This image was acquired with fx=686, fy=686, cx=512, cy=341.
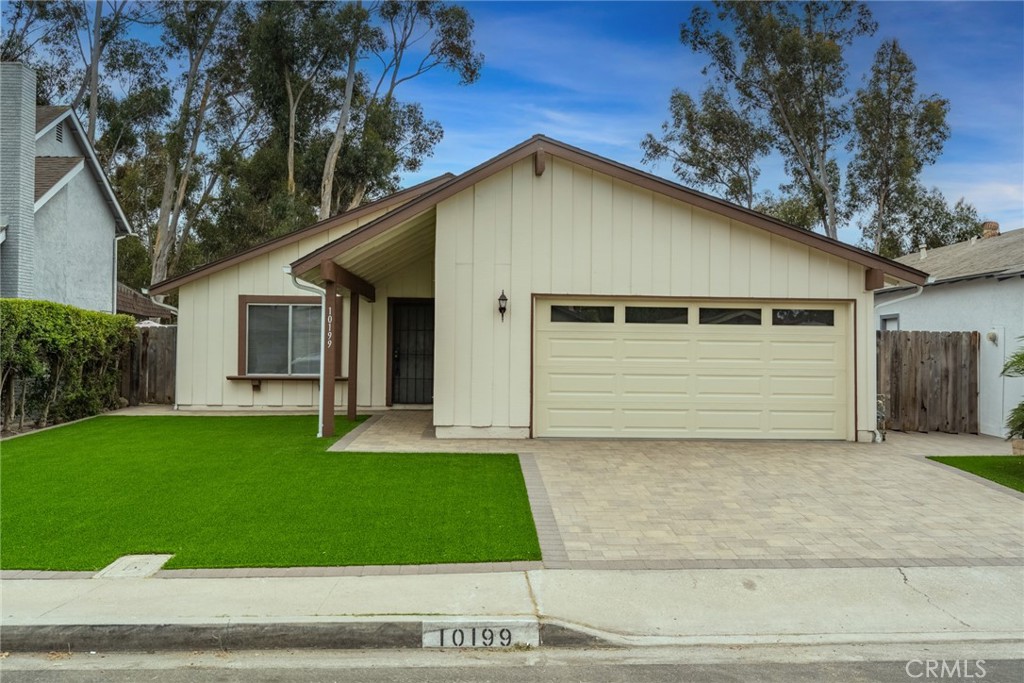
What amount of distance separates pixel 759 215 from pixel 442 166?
76.9 ft

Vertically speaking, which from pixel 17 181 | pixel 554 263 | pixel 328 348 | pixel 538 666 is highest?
pixel 17 181

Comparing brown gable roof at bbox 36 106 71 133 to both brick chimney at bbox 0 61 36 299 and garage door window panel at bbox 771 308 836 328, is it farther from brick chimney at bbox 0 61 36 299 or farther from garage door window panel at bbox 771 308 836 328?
garage door window panel at bbox 771 308 836 328

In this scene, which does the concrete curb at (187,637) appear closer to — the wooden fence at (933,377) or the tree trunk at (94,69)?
the wooden fence at (933,377)

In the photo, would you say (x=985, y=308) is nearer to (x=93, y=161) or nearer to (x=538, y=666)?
(x=538, y=666)

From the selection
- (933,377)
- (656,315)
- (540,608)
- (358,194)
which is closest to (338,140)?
(358,194)

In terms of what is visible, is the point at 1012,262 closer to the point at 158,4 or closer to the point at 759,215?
the point at 759,215

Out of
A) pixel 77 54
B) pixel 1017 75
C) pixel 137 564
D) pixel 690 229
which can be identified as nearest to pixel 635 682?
pixel 137 564

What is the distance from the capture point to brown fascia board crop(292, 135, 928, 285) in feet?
31.3

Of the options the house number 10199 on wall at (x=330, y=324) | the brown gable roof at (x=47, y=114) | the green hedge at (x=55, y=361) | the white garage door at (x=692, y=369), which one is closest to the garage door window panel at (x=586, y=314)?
the white garage door at (x=692, y=369)

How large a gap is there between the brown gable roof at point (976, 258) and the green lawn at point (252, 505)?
9.91 metres

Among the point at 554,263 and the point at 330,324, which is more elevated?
the point at 554,263

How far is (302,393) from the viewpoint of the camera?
13719 millimetres

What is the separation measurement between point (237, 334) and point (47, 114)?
799 centimetres

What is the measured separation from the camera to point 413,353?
1403 centimetres
